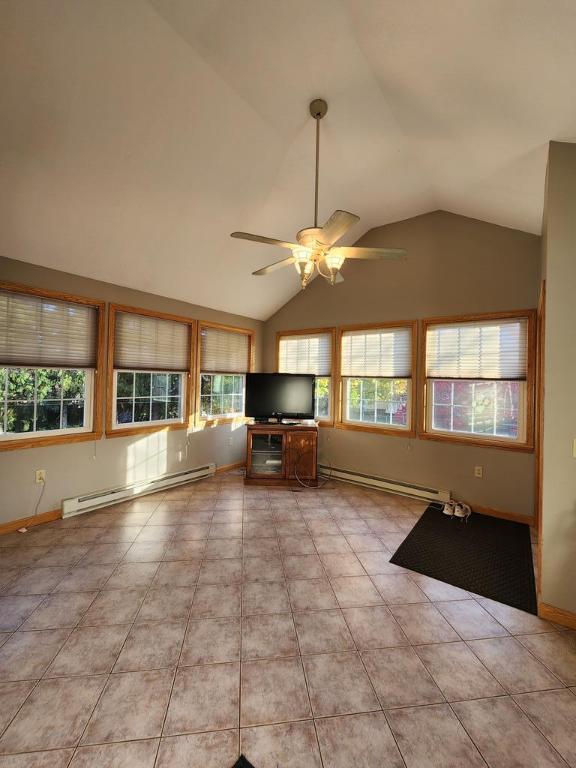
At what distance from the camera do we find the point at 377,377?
441cm

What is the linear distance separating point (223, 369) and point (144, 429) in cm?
A: 145

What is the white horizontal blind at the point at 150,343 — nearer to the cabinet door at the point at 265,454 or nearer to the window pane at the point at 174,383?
the window pane at the point at 174,383

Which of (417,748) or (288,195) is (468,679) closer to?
(417,748)

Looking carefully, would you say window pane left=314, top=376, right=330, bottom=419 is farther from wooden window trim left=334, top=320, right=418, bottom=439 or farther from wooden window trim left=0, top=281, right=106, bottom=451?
wooden window trim left=0, top=281, right=106, bottom=451

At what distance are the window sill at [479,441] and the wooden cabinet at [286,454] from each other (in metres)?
1.41

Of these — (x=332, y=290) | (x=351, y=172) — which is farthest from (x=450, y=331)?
(x=351, y=172)

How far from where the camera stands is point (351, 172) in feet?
10.5

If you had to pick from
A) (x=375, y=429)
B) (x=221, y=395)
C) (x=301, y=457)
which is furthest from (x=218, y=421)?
(x=375, y=429)

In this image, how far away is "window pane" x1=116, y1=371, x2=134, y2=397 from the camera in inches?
150

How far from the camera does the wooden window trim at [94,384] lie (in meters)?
3.01

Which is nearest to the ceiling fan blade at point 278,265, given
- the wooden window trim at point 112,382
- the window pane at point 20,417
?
the wooden window trim at point 112,382

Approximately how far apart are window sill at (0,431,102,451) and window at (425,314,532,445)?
151 inches

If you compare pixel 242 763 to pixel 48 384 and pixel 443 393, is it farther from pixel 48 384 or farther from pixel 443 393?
pixel 443 393

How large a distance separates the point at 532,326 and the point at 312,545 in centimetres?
305
